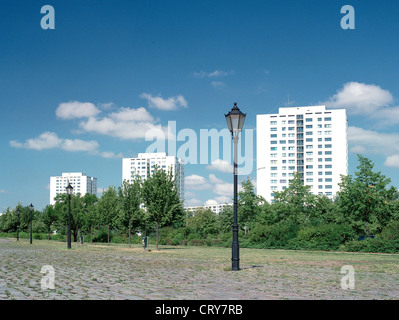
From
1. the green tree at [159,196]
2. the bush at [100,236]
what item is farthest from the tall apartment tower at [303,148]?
the green tree at [159,196]

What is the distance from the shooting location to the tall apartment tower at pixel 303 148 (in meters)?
144

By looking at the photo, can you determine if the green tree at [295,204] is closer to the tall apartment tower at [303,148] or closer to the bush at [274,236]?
the bush at [274,236]

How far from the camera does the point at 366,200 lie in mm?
39531

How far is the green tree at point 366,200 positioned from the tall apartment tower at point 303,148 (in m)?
101

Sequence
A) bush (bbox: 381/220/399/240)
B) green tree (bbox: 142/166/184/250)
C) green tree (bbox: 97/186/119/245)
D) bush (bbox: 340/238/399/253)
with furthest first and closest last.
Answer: green tree (bbox: 97/186/119/245) → bush (bbox: 381/220/399/240) → green tree (bbox: 142/166/184/250) → bush (bbox: 340/238/399/253)

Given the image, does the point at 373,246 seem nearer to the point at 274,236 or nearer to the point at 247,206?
the point at 274,236

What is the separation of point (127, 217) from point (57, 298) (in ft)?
112

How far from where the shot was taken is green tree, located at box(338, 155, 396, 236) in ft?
129

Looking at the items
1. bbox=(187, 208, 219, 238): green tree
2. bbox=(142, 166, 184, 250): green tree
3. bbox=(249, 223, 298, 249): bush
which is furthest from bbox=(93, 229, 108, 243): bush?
bbox=(142, 166, 184, 250): green tree

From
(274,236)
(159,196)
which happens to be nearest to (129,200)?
(159,196)

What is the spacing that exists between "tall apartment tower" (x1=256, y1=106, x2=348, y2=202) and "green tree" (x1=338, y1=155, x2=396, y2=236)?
101 metres

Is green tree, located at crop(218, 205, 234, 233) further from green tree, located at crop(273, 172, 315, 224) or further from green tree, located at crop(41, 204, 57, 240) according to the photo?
green tree, located at crop(41, 204, 57, 240)

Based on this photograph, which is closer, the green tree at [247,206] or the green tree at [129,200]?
the green tree at [129,200]
